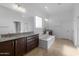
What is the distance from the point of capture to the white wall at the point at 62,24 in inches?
93.2

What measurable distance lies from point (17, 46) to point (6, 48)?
0.39 meters

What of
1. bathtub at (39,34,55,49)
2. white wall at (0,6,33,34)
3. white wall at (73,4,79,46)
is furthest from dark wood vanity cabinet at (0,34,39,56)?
white wall at (73,4,79,46)

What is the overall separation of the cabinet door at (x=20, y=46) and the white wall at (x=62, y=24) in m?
0.90

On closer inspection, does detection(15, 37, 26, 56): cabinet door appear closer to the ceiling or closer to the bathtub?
the bathtub

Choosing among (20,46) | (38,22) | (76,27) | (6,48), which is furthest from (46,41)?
(6,48)

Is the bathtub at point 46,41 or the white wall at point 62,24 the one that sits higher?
the white wall at point 62,24

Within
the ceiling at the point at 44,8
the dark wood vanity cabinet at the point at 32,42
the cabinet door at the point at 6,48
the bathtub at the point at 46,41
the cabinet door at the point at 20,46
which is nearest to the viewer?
the cabinet door at the point at 6,48

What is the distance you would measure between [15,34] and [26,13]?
59 centimetres

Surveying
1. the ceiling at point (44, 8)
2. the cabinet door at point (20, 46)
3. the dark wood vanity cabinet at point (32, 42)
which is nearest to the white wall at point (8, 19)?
the ceiling at point (44, 8)

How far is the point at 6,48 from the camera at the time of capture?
2129mm

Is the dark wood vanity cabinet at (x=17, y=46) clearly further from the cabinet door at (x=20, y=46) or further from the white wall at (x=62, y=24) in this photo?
the white wall at (x=62, y=24)

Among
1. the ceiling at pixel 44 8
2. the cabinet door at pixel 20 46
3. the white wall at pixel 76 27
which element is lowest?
the cabinet door at pixel 20 46

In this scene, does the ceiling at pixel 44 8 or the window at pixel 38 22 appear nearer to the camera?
the ceiling at pixel 44 8

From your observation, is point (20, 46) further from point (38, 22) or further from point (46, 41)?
point (38, 22)
